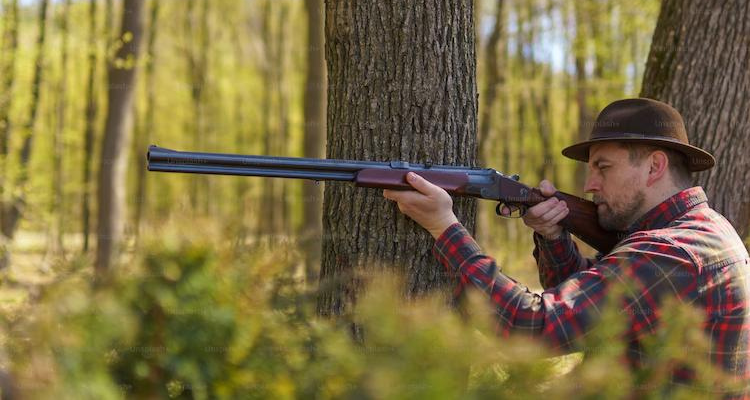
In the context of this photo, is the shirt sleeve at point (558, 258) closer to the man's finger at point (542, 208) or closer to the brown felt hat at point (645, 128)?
the man's finger at point (542, 208)

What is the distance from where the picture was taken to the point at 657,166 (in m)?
3.59

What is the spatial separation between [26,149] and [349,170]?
12496 millimetres

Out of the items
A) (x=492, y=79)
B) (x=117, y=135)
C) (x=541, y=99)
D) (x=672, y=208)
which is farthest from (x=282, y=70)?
(x=672, y=208)

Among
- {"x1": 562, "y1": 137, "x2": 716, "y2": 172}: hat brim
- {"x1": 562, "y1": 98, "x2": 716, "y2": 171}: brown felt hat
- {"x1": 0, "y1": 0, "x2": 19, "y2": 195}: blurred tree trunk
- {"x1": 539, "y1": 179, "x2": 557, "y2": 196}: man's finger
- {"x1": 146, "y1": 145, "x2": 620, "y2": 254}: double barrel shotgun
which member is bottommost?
{"x1": 539, "y1": 179, "x2": 557, "y2": 196}: man's finger

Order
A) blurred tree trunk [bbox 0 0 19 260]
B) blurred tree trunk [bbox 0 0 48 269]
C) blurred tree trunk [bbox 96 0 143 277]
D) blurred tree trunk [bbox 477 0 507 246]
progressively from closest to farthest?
blurred tree trunk [bbox 0 0 19 260]
blurred tree trunk [bbox 96 0 143 277]
blurred tree trunk [bbox 0 0 48 269]
blurred tree trunk [bbox 477 0 507 246]

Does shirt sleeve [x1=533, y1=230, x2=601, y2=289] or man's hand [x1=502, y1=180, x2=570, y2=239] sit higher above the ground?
man's hand [x1=502, y1=180, x2=570, y2=239]

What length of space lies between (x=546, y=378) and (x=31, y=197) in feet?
42.7

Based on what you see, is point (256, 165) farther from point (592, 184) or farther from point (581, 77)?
point (581, 77)

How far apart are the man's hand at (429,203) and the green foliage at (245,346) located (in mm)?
1668

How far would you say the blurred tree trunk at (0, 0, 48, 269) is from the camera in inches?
522

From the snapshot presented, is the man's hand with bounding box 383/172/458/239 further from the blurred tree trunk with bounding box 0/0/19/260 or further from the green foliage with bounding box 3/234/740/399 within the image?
the blurred tree trunk with bounding box 0/0/19/260

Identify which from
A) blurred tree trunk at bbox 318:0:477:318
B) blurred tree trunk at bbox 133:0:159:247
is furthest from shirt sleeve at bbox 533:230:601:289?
blurred tree trunk at bbox 133:0:159:247

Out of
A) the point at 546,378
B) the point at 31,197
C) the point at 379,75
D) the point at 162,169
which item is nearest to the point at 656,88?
the point at 379,75

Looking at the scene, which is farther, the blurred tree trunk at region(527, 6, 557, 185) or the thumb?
the blurred tree trunk at region(527, 6, 557, 185)
